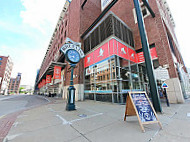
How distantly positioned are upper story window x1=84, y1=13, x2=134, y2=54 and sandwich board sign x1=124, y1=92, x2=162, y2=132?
24.5 ft

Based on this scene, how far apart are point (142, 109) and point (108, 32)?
8781 millimetres

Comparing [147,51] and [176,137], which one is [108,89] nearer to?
[147,51]

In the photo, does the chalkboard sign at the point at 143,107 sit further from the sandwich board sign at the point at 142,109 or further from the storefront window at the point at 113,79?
the storefront window at the point at 113,79

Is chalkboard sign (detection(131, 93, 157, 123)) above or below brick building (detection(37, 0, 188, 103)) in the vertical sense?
below

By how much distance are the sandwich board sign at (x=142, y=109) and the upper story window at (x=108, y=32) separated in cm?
747

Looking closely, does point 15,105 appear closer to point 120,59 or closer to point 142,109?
point 142,109

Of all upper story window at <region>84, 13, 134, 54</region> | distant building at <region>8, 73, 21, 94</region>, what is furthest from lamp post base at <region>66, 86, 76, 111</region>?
distant building at <region>8, 73, 21, 94</region>

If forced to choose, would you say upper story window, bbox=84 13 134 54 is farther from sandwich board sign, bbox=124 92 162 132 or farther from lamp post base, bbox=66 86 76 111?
sandwich board sign, bbox=124 92 162 132

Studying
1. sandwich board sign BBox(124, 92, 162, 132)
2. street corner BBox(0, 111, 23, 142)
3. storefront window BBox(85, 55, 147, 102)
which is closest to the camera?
street corner BBox(0, 111, 23, 142)

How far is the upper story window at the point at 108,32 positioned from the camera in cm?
930

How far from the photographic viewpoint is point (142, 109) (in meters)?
2.88

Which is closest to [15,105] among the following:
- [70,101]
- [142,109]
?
[70,101]

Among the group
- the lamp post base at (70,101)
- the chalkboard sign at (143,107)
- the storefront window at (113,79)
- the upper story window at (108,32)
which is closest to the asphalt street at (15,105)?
the lamp post base at (70,101)

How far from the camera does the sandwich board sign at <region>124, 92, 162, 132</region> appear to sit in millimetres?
2646
